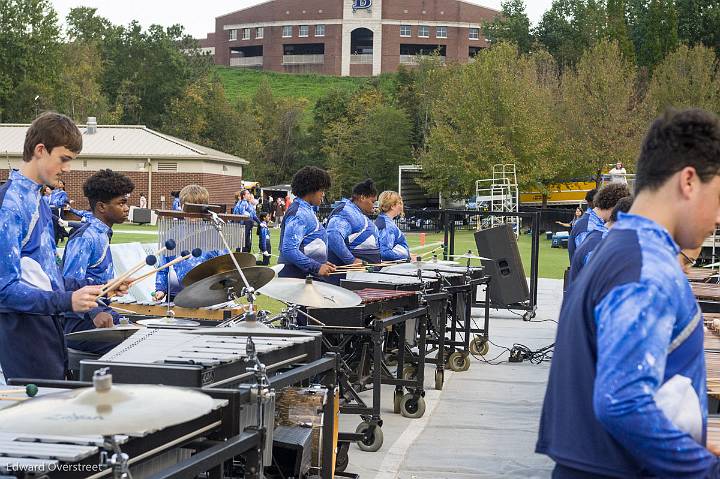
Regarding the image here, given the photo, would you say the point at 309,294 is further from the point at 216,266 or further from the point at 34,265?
the point at 34,265

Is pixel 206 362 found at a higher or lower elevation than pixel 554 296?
higher

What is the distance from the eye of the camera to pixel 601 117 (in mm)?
51625

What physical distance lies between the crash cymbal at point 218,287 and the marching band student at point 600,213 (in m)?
4.24

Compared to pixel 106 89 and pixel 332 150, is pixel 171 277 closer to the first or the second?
pixel 332 150

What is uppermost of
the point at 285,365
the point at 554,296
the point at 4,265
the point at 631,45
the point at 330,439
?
the point at 631,45

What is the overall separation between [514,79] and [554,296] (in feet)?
114

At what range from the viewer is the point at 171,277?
28.6 feet

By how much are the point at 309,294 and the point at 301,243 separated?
8.95 feet

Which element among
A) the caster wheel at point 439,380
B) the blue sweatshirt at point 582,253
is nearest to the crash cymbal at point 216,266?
the blue sweatshirt at point 582,253

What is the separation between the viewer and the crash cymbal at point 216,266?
6.03 metres

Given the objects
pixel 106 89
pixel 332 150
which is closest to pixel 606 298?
pixel 332 150

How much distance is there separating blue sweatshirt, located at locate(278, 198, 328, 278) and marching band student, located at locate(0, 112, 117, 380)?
3.83m

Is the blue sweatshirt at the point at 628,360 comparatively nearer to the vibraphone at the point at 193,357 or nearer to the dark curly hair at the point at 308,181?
the vibraphone at the point at 193,357

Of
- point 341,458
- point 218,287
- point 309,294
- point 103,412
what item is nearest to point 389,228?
point 341,458
